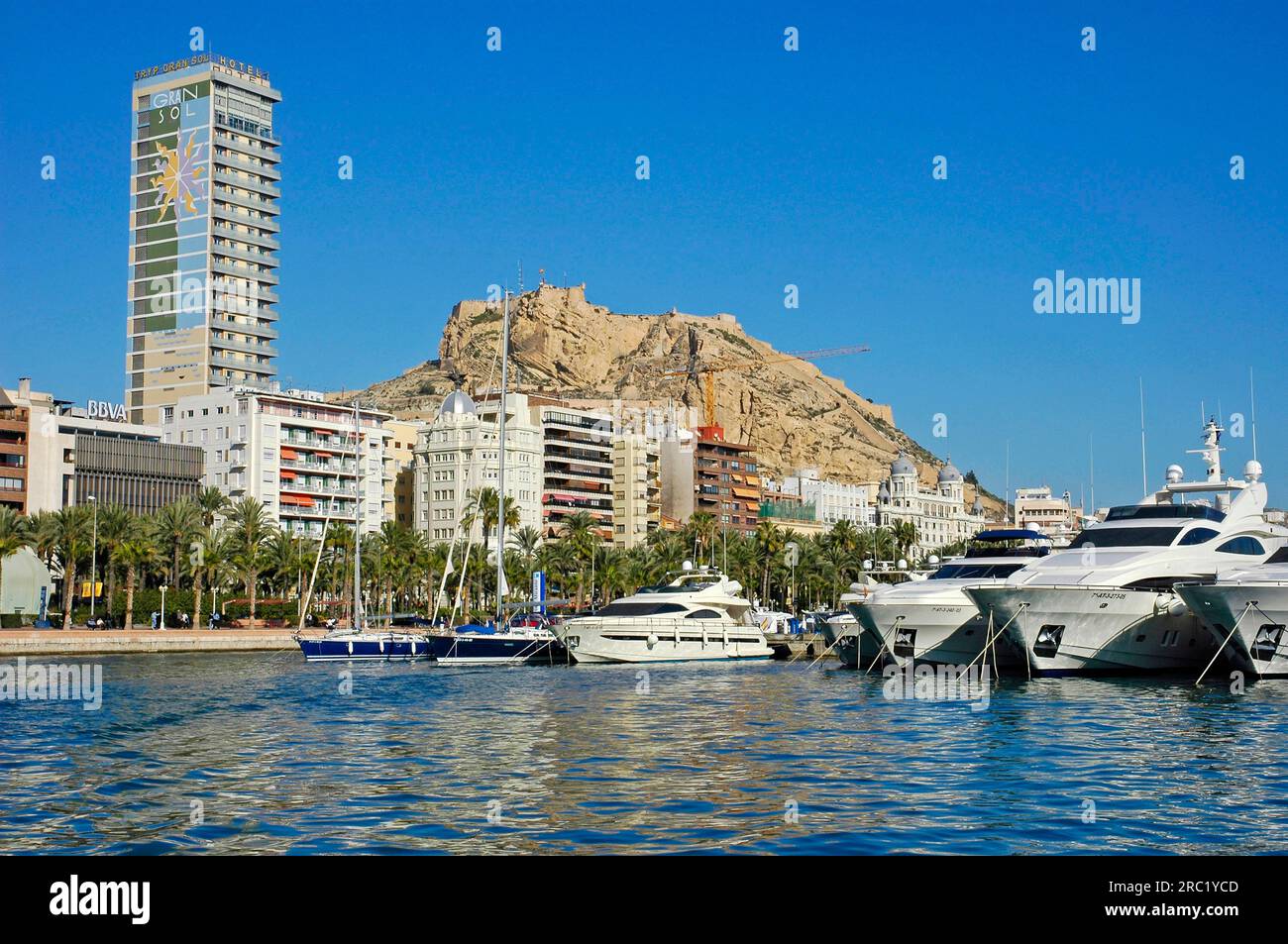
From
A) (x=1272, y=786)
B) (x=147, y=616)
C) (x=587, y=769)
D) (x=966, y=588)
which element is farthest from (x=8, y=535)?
(x=1272, y=786)

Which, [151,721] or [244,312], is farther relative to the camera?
[244,312]

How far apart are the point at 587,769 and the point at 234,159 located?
183m

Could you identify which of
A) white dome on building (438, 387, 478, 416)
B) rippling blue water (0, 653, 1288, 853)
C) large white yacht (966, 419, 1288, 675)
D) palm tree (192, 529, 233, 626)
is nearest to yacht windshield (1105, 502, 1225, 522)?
large white yacht (966, 419, 1288, 675)

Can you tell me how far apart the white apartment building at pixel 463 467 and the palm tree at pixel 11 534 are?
67526mm

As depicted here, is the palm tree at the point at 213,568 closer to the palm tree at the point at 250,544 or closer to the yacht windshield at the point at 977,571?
the palm tree at the point at 250,544

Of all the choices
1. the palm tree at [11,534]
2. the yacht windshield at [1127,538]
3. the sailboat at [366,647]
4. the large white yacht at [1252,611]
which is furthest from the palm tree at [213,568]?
the large white yacht at [1252,611]

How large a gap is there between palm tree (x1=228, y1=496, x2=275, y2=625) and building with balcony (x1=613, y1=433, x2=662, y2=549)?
68863 mm

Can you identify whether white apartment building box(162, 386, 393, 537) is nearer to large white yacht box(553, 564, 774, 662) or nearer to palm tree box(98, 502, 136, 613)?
palm tree box(98, 502, 136, 613)

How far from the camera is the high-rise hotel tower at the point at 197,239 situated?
7431 inches

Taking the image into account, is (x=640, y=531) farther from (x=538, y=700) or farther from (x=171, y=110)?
(x=538, y=700)

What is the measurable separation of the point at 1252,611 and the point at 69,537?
278 ft

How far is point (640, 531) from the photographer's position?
189 meters

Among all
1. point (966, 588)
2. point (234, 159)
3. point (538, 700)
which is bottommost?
point (538, 700)

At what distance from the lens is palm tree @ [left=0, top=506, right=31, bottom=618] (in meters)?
97.4
